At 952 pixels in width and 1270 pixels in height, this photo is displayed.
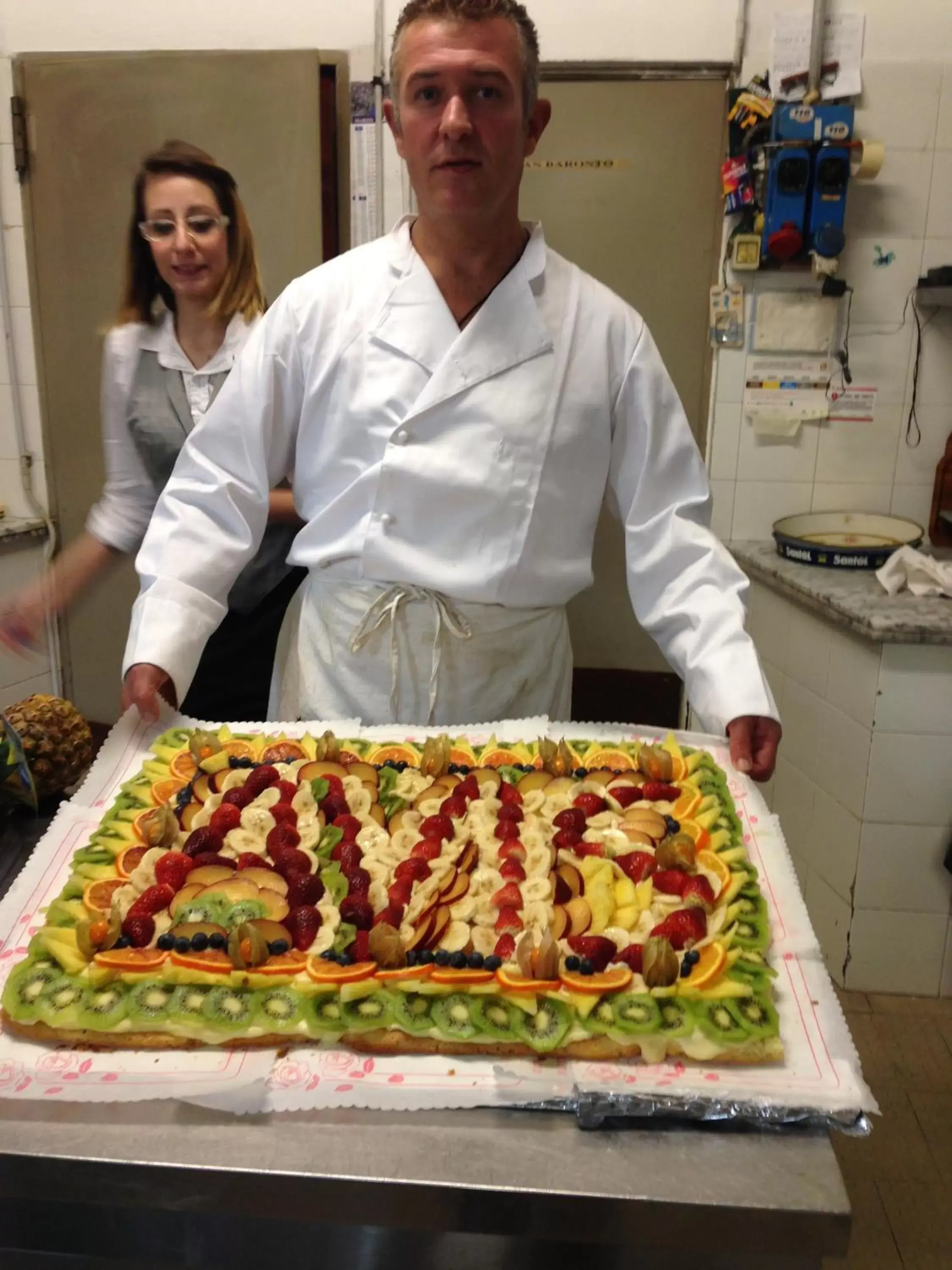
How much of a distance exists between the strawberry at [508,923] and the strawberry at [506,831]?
0.14 m

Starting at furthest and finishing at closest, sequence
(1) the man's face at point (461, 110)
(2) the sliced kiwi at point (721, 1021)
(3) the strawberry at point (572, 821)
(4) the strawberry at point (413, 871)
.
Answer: (1) the man's face at point (461, 110) < (3) the strawberry at point (572, 821) < (4) the strawberry at point (413, 871) < (2) the sliced kiwi at point (721, 1021)

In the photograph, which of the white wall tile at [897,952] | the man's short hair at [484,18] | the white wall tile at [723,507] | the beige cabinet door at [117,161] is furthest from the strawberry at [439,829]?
the beige cabinet door at [117,161]

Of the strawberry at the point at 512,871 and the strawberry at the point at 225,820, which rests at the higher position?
the strawberry at the point at 225,820

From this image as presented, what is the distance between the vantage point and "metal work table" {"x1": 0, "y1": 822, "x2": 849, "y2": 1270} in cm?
69

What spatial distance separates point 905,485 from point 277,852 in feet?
7.18

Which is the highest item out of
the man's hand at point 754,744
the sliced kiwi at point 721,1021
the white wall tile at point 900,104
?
the white wall tile at point 900,104

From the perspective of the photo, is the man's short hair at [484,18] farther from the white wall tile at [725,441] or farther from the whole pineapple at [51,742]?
the white wall tile at [725,441]

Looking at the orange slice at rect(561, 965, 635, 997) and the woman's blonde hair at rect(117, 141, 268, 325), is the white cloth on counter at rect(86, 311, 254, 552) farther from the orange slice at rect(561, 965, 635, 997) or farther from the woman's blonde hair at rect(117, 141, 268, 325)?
the orange slice at rect(561, 965, 635, 997)

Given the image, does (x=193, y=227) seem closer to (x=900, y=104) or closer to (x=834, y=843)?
(x=900, y=104)

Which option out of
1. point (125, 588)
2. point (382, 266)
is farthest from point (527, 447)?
point (125, 588)

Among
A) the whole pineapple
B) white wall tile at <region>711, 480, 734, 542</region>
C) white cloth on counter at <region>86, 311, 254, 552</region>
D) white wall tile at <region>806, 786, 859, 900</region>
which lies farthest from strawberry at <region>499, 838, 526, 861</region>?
white wall tile at <region>711, 480, 734, 542</region>

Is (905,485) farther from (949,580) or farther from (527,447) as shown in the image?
(527,447)

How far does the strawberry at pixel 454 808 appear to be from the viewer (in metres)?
1.13

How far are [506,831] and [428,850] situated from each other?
10 centimetres
